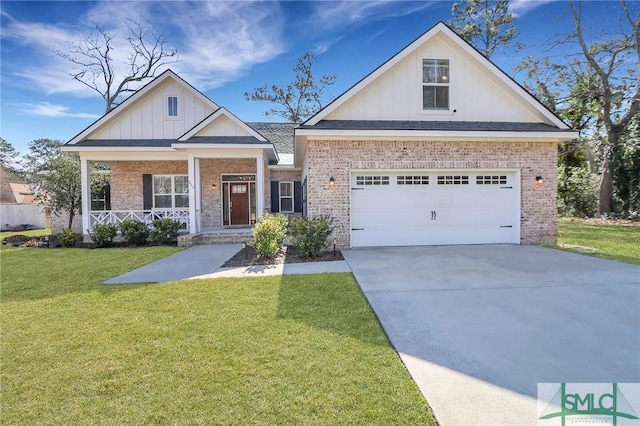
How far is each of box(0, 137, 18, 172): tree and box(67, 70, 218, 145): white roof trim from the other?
3293 cm

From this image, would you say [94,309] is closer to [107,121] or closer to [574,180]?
[107,121]

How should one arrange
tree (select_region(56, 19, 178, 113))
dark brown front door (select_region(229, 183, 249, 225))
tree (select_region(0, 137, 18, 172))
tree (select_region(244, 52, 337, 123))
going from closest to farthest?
dark brown front door (select_region(229, 183, 249, 225)), tree (select_region(56, 19, 178, 113)), tree (select_region(244, 52, 337, 123)), tree (select_region(0, 137, 18, 172))

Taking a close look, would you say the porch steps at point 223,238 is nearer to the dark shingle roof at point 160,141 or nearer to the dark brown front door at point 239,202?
the dark brown front door at point 239,202

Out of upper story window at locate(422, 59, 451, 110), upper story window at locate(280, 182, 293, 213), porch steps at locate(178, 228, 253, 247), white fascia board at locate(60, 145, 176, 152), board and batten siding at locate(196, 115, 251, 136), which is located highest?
upper story window at locate(422, 59, 451, 110)

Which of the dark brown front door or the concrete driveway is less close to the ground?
the dark brown front door

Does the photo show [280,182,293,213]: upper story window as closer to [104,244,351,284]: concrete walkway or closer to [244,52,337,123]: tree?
[104,244,351,284]: concrete walkway

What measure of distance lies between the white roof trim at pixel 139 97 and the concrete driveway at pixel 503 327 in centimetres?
1091

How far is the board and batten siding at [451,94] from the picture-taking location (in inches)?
391

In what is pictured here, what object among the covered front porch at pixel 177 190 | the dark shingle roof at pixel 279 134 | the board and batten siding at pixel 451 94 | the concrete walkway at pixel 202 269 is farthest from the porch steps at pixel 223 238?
the dark shingle roof at pixel 279 134

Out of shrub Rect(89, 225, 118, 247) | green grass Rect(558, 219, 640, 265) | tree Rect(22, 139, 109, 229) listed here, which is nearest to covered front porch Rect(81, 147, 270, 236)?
shrub Rect(89, 225, 118, 247)

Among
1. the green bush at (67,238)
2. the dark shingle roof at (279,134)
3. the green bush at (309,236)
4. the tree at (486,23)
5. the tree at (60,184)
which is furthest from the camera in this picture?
the tree at (486,23)

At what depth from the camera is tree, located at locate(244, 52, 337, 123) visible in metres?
27.5

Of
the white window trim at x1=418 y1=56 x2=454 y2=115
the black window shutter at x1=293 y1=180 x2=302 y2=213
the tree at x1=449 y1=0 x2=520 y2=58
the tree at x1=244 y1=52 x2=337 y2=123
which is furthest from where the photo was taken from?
the tree at x1=244 y1=52 x2=337 y2=123

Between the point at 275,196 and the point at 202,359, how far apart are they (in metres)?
12.2
